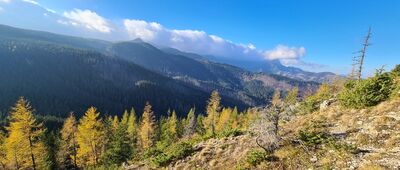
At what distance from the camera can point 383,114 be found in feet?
50.7

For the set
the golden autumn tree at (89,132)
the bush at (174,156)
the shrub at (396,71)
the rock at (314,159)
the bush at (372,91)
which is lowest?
the golden autumn tree at (89,132)

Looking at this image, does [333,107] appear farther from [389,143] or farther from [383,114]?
[389,143]

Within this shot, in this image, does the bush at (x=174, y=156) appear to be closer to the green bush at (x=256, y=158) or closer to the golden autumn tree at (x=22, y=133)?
the green bush at (x=256, y=158)

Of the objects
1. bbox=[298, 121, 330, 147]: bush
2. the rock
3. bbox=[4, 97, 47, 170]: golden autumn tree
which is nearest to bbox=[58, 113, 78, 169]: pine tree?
bbox=[4, 97, 47, 170]: golden autumn tree

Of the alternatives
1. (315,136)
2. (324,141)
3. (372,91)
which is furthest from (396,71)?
(324,141)

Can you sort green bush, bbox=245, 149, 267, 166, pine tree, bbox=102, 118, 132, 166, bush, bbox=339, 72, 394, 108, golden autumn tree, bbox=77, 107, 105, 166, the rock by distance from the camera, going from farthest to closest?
pine tree, bbox=102, 118, 132, 166, golden autumn tree, bbox=77, 107, 105, 166, bush, bbox=339, 72, 394, 108, green bush, bbox=245, 149, 267, 166, the rock

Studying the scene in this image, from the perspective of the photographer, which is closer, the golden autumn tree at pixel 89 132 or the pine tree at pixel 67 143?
the golden autumn tree at pixel 89 132

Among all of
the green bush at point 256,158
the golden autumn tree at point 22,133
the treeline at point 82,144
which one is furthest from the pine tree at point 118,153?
the green bush at point 256,158

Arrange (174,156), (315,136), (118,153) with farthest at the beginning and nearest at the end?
1. (118,153)
2. (174,156)
3. (315,136)

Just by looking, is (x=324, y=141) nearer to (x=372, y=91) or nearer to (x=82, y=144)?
(x=372, y=91)

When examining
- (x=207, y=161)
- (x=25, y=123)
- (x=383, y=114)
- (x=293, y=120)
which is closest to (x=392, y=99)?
(x=383, y=114)

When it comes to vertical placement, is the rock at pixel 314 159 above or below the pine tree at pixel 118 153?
above

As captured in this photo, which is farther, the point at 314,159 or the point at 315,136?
the point at 315,136

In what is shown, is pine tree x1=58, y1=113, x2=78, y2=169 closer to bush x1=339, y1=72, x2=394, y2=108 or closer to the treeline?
the treeline
